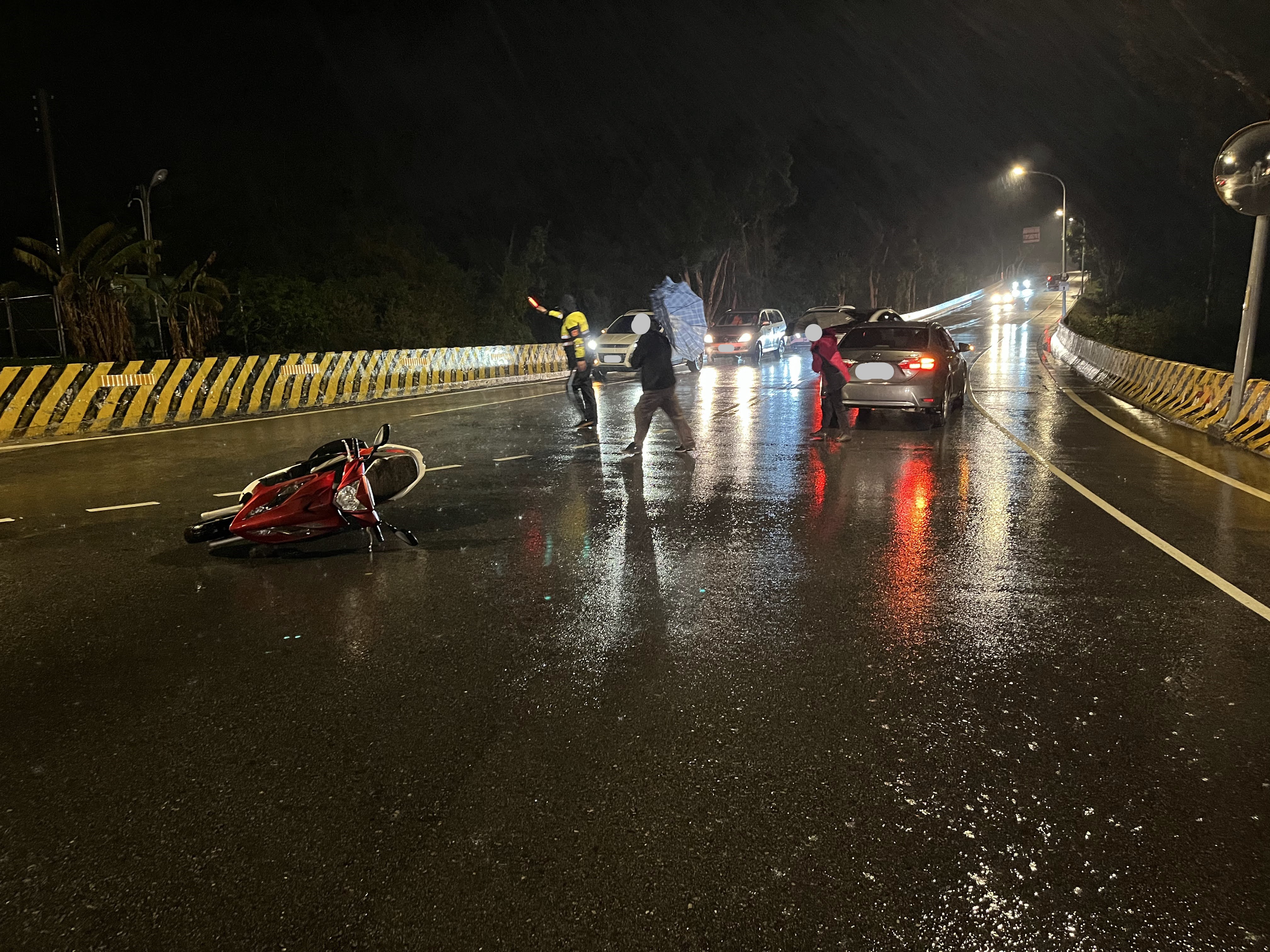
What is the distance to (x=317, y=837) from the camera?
3.37 metres

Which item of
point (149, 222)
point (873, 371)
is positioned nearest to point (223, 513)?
point (873, 371)

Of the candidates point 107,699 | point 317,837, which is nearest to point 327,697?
point 107,699

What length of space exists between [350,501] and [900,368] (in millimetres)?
9260

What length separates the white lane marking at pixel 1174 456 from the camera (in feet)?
32.4

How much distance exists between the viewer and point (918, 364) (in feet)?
47.4

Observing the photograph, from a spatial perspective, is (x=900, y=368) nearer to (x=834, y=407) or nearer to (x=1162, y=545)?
(x=834, y=407)

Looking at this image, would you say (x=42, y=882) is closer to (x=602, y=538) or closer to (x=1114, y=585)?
(x=602, y=538)

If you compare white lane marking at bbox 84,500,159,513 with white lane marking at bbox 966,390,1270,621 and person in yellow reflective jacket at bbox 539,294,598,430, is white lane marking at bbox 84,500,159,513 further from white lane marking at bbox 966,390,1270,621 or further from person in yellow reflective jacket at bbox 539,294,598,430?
white lane marking at bbox 966,390,1270,621

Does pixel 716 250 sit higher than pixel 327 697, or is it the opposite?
pixel 716 250

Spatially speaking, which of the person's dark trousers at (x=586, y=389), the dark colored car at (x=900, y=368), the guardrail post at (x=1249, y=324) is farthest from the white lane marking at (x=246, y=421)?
the guardrail post at (x=1249, y=324)

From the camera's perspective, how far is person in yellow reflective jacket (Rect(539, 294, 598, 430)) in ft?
48.2

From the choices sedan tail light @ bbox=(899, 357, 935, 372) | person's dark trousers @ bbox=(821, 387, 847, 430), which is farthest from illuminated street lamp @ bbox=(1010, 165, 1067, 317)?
person's dark trousers @ bbox=(821, 387, 847, 430)

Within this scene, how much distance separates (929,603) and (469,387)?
21.9 metres

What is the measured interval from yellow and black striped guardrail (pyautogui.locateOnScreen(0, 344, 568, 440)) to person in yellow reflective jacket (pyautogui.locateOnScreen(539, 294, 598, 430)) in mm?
7398
